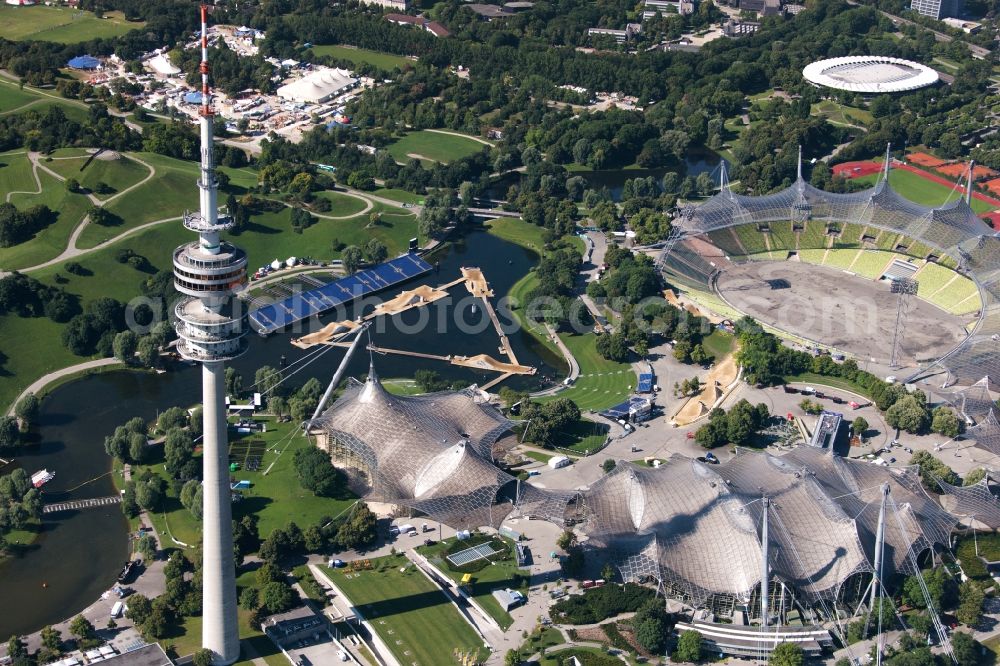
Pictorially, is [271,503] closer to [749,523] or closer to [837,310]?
[749,523]

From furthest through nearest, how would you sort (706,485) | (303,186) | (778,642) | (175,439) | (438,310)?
(303,186)
(438,310)
(175,439)
(706,485)
(778,642)

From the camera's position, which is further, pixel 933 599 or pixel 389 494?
pixel 389 494

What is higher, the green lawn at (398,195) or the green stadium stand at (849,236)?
the green stadium stand at (849,236)

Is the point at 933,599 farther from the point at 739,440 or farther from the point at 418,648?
the point at 418,648

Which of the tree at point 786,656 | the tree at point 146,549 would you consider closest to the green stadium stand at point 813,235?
the tree at point 786,656

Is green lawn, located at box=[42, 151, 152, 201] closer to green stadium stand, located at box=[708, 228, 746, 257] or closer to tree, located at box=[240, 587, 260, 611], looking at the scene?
green stadium stand, located at box=[708, 228, 746, 257]

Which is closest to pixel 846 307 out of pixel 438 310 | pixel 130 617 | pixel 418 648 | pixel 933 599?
pixel 438 310

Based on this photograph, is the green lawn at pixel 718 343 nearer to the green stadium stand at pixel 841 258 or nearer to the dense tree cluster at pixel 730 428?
the dense tree cluster at pixel 730 428

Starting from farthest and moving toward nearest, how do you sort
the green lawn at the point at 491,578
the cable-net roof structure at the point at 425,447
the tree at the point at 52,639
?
the cable-net roof structure at the point at 425,447, the green lawn at the point at 491,578, the tree at the point at 52,639
